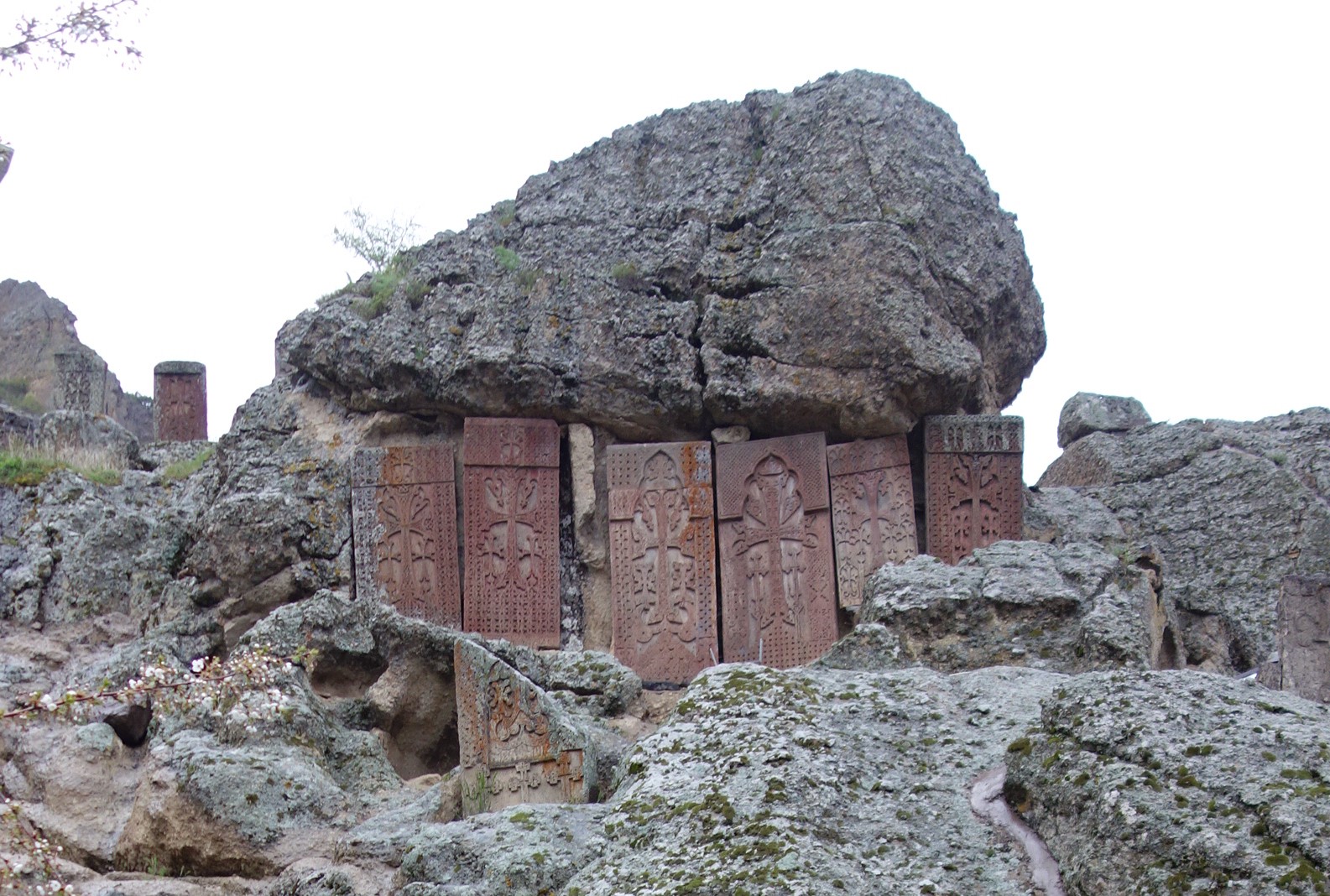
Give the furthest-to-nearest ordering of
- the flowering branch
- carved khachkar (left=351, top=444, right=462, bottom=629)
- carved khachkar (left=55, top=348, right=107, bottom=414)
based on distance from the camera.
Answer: carved khachkar (left=55, top=348, right=107, bottom=414) → carved khachkar (left=351, top=444, right=462, bottom=629) → the flowering branch

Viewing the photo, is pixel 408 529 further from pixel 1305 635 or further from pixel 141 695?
pixel 141 695

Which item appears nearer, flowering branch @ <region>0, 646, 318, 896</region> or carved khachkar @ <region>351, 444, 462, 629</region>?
flowering branch @ <region>0, 646, 318, 896</region>

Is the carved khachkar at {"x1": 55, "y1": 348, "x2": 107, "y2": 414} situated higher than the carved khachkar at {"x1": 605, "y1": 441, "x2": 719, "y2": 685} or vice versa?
the carved khachkar at {"x1": 55, "y1": 348, "x2": 107, "y2": 414}

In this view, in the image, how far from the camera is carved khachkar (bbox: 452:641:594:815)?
724 centimetres

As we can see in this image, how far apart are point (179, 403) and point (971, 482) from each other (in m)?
9.92

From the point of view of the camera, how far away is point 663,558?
11.7 m

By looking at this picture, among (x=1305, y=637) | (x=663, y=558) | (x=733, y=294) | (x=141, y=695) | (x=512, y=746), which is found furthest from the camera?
(x=733, y=294)

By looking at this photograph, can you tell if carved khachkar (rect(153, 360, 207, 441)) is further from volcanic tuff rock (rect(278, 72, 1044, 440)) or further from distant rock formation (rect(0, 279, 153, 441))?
volcanic tuff rock (rect(278, 72, 1044, 440))

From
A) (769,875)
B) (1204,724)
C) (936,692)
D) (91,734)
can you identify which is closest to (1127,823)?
(1204,724)

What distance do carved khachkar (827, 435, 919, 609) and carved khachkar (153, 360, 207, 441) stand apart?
8.82 metres

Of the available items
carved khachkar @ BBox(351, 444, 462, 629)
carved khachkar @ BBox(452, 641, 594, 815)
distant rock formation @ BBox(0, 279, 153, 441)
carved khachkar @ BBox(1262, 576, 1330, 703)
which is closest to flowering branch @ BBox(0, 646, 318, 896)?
carved khachkar @ BBox(452, 641, 594, 815)

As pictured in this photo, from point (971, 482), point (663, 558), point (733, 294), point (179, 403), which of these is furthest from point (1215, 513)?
point (179, 403)

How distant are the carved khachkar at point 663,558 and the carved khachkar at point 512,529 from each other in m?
0.47

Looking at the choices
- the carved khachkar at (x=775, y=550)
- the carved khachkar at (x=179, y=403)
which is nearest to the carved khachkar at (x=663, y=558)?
the carved khachkar at (x=775, y=550)
